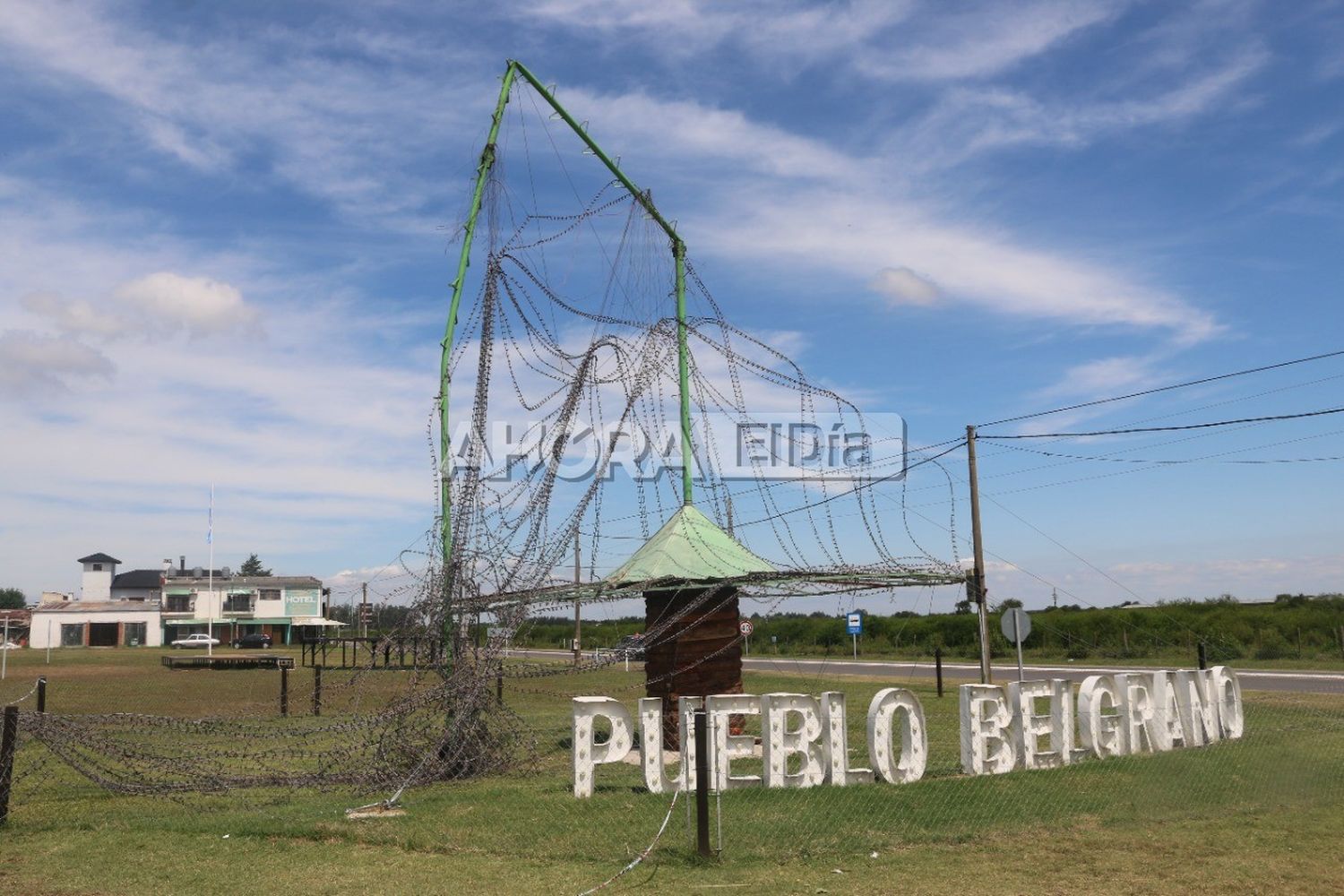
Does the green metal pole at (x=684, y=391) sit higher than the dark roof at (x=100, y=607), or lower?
higher

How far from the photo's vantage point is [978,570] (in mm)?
25406

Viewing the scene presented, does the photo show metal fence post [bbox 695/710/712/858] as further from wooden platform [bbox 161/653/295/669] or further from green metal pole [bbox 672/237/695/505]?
wooden platform [bbox 161/653/295/669]

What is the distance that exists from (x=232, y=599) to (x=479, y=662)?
89.0m

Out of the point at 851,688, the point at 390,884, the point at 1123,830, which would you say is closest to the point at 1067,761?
the point at 1123,830

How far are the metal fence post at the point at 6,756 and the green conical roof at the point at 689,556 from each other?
7.85 metres

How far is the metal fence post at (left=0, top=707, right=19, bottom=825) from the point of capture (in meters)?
12.3

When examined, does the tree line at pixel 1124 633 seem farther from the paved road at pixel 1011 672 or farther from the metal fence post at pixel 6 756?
the metal fence post at pixel 6 756

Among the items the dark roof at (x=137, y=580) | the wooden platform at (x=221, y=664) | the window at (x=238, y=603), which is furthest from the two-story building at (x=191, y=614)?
the wooden platform at (x=221, y=664)

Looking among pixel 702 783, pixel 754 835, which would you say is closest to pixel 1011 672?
pixel 754 835

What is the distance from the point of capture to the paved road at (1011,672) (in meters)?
30.0

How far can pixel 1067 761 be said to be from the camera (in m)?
14.9

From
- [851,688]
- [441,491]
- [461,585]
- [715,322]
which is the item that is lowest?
[851,688]

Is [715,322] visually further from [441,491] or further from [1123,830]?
[1123,830]

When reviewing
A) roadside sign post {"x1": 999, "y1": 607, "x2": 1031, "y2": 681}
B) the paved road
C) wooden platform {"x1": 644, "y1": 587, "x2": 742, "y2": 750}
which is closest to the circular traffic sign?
roadside sign post {"x1": 999, "y1": 607, "x2": 1031, "y2": 681}
